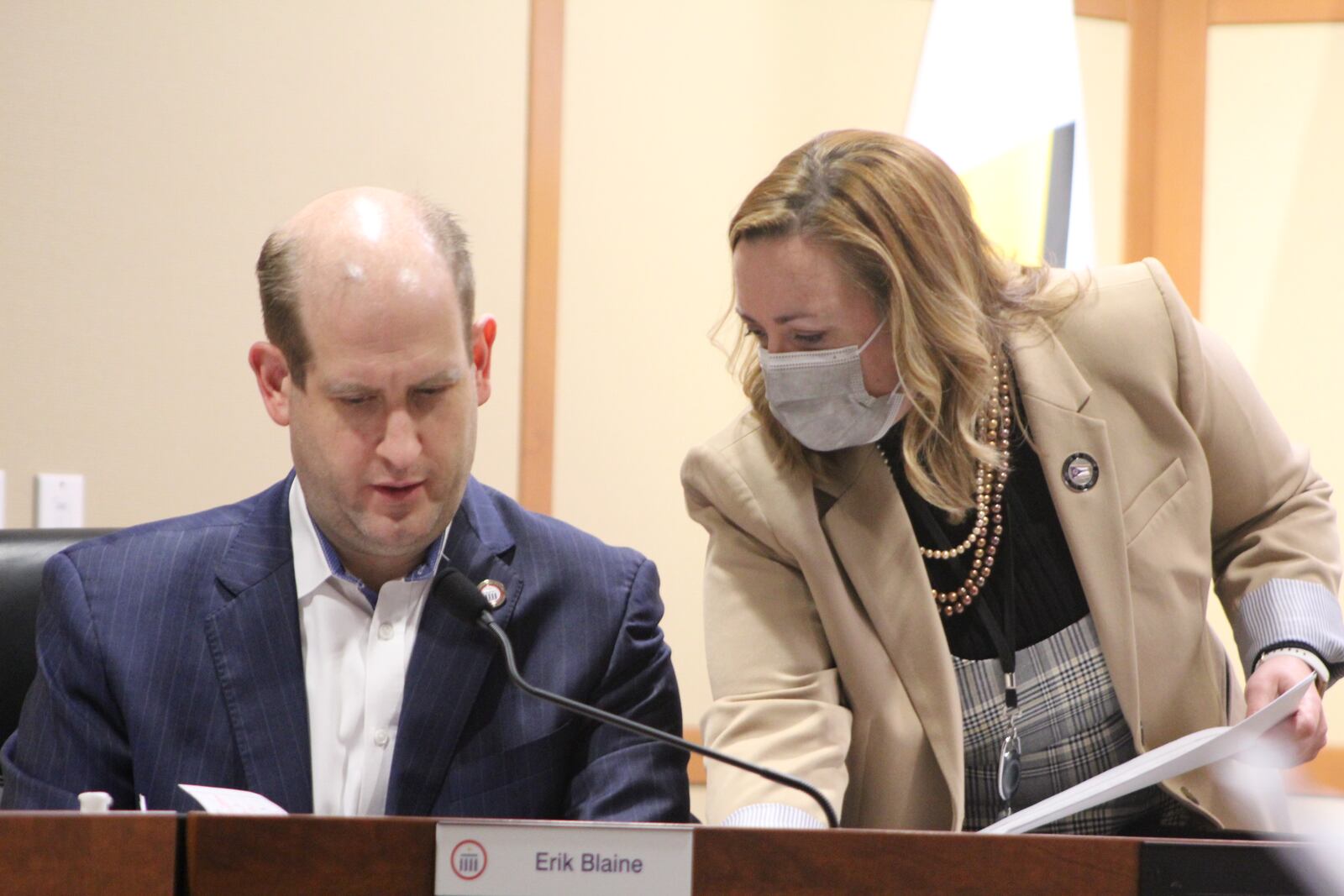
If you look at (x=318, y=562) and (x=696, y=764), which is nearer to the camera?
(x=318, y=562)

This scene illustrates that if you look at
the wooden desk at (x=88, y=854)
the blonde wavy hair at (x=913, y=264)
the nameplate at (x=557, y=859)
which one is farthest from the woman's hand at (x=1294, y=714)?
the wooden desk at (x=88, y=854)

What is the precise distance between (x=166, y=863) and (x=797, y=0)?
9.03 feet

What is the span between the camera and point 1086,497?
1.62 metres

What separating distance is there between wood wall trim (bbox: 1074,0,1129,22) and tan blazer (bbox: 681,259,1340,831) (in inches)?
71.2

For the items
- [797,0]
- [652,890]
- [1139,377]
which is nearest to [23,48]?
[797,0]

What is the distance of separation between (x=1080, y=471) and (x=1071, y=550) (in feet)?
0.31

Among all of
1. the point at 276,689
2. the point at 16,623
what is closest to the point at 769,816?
the point at 276,689

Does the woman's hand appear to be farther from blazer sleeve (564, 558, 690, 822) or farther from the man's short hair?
the man's short hair

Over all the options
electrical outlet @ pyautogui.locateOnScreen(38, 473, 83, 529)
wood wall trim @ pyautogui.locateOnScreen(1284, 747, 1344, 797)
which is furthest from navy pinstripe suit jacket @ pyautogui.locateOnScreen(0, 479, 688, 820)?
wood wall trim @ pyautogui.locateOnScreen(1284, 747, 1344, 797)

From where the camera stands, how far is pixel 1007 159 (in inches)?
119

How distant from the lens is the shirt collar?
4.70 ft

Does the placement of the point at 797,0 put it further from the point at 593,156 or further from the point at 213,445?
the point at 213,445

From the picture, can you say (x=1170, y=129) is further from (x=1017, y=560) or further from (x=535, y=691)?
(x=535, y=691)

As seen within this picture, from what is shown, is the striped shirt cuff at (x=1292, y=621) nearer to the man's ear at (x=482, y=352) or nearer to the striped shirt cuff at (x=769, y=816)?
the striped shirt cuff at (x=769, y=816)
